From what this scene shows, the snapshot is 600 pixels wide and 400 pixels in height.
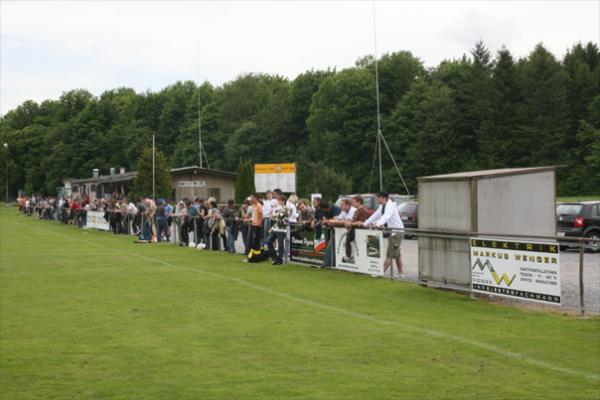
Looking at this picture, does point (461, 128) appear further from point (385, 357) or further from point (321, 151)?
point (385, 357)

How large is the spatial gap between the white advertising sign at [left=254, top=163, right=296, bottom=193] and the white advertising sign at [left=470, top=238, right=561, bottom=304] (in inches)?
1865

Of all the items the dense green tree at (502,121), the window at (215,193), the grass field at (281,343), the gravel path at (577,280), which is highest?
the dense green tree at (502,121)

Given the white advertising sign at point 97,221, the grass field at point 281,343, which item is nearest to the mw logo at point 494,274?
the grass field at point 281,343

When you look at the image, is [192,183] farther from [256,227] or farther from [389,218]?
[389,218]

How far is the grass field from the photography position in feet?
26.9

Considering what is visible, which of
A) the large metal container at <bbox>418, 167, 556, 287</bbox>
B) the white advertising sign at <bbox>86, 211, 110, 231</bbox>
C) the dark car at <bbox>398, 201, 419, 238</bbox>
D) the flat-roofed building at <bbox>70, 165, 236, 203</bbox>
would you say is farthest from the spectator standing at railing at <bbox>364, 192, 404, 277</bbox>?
the flat-roofed building at <bbox>70, 165, 236, 203</bbox>

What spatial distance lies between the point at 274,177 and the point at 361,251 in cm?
4377

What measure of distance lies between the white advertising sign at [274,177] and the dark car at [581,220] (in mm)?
35531

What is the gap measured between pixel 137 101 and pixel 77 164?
58.7 feet

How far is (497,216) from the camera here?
15633 millimetres

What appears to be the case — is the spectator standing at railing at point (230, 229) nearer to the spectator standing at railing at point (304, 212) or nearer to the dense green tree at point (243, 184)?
the spectator standing at railing at point (304, 212)

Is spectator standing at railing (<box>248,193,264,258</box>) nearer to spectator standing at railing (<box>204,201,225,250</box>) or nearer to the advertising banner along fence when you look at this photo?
the advertising banner along fence

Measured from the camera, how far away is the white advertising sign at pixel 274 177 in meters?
62.1

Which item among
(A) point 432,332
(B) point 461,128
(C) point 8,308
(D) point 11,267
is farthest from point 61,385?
(B) point 461,128
